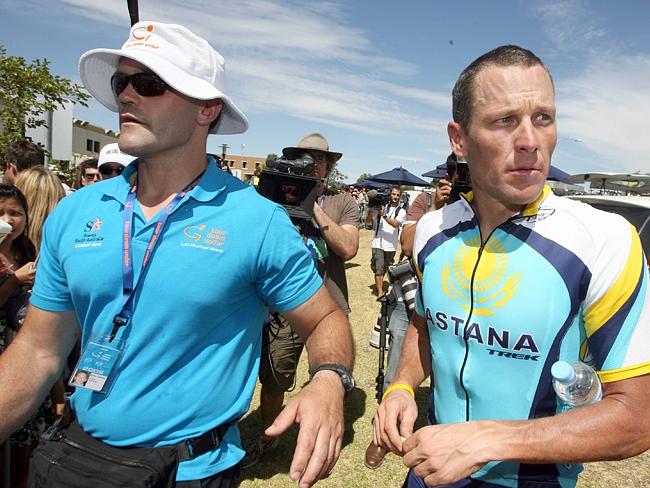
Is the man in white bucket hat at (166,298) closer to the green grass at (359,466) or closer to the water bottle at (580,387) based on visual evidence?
the water bottle at (580,387)

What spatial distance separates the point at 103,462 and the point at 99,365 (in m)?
0.34

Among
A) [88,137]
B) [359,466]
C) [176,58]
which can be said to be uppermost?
[88,137]

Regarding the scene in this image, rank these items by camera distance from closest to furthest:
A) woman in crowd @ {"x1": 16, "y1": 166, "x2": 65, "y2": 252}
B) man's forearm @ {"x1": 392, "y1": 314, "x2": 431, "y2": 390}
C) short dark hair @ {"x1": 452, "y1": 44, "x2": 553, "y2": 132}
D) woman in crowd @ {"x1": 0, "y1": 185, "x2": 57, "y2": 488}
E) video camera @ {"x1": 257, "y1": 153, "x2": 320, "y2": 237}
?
short dark hair @ {"x1": 452, "y1": 44, "x2": 553, "y2": 132}
man's forearm @ {"x1": 392, "y1": 314, "x2": 431, "y2": 390}
woman in crowd @ {"x1": 0, "y1": 185, "x2": 57, "y2": 488}
video camera @ {"x1": 257, "y1": 153, "x2": 320, "y2": 237}
woman in crowd @ {"x1": 16, "y1": 166, "x2": 65, "y2": 252}

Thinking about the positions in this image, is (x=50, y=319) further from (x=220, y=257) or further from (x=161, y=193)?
(x=220, y=257)

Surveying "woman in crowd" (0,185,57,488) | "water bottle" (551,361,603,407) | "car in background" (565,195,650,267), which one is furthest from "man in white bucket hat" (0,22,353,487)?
"car in background" (565,195,650,267)

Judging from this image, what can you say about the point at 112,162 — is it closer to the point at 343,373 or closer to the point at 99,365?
the point at 99,365

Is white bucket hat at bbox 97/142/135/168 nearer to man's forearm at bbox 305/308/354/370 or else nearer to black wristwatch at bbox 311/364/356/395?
man's forearm at bbox 305/308/354/370

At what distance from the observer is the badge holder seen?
1.65 metres

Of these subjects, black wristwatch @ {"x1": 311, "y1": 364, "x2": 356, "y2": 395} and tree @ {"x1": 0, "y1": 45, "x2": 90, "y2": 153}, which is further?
tree @ {"x1": 0, "y1": 45, "x2": 90, "y2": 153}

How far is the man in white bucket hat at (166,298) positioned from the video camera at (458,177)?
72.4 inches

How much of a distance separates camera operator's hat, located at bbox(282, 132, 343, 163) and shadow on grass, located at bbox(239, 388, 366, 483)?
255 centimetres

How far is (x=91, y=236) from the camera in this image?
1791 millimetres

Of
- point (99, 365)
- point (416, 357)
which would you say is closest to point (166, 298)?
point (99, 365)

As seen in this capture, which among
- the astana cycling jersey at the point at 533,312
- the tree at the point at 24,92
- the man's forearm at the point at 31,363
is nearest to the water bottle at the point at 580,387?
the astana cycling jersey at the point at 533,312
